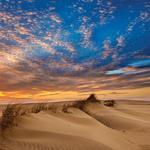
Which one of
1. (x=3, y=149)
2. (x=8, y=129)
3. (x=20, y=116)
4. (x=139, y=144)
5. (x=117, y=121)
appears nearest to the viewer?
(x=3, y=149)

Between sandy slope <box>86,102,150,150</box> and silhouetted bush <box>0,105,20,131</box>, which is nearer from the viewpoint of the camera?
silhouetted bush <box>0,105,20,131</box>

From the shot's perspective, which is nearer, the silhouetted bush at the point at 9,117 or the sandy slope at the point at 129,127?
the silhouetted bush at the point at 9,117

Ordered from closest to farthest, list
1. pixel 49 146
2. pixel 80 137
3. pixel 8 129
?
1. pixel 49 146
2. pixel 8 129
3. pixel 80 137

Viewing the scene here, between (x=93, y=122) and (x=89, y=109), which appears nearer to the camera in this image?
(x=93, y=122)

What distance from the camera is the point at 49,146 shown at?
8.06 m

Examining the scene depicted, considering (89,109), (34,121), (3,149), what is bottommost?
(3,149)

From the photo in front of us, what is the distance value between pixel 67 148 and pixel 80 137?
1229 mm

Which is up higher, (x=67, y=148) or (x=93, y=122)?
(x=93, y=122)

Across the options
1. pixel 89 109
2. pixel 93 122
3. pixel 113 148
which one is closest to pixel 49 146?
pixel 113 148

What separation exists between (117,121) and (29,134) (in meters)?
8.71

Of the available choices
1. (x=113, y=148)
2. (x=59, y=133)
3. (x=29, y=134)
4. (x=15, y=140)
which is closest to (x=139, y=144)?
(x=113, y=148)

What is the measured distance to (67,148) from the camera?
826 cm

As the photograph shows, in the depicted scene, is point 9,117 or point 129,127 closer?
point 9,117

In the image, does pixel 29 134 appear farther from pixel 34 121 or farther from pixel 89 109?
pixel 89 109
